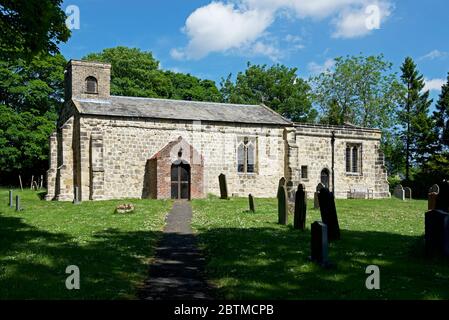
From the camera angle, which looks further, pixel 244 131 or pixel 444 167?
pixel 444 167

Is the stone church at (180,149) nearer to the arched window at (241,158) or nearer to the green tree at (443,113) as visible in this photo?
the arched window at (241,158)

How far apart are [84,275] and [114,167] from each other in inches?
866

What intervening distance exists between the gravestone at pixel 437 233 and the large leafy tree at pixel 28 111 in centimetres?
3658

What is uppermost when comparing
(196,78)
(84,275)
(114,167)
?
(196,78)

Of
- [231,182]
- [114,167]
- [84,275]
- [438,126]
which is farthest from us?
[438,126]

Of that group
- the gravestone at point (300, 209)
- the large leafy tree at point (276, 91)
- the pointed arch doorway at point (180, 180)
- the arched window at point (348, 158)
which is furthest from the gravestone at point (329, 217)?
the large leafy tree at point (276, 91)

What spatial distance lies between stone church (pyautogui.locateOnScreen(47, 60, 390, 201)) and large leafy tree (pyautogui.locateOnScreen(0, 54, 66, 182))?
779 cm

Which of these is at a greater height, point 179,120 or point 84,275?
point 179,120

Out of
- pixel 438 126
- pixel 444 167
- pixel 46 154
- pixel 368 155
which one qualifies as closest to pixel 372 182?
pixel 368 155

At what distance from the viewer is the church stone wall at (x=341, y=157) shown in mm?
35938

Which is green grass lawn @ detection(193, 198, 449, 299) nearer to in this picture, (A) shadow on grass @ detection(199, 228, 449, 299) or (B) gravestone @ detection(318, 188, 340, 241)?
(A) shadow on grass @ detection(199, 228, 449, 299)
